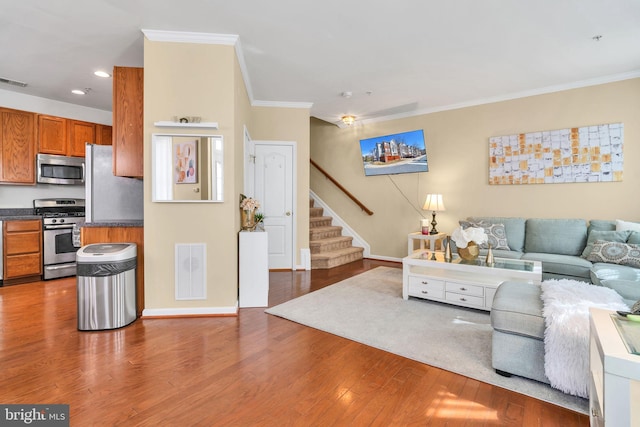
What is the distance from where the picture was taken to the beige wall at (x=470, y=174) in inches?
151

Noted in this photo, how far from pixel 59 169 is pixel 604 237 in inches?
297

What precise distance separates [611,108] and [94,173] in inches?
245

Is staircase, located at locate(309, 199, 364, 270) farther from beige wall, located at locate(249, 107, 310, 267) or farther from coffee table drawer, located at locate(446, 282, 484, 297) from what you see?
coffee table drawer, located at locate(446, 282, 484, 297)

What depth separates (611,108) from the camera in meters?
3.84

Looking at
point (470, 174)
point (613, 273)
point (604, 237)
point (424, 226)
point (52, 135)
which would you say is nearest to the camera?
point (613, 273)

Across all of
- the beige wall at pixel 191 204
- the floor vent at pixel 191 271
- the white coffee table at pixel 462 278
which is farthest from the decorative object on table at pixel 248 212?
the white coffee table at pixel 462 278

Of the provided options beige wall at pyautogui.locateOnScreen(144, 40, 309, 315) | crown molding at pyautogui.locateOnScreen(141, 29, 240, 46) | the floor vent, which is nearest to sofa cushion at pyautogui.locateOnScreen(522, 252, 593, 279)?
beige wall at pyautogui.locateOnScreen(144, 40, 309, 315)

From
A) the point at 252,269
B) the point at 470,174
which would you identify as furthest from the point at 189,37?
the point at 470,174

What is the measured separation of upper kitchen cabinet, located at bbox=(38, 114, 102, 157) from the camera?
4582 mm

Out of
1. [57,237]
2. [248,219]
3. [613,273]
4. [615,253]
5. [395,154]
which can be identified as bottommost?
[613,273]

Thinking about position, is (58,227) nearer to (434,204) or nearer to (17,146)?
(17,146)

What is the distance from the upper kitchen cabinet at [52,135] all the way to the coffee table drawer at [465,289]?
5977 millimetres

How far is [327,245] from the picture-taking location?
5480mm

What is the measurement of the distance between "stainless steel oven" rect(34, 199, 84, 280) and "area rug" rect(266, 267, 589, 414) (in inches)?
144
